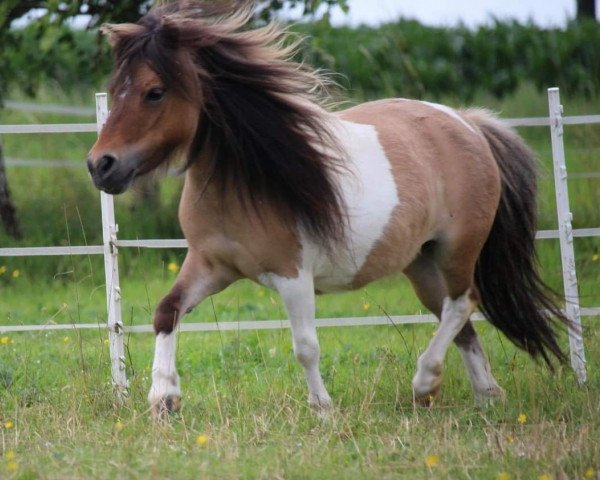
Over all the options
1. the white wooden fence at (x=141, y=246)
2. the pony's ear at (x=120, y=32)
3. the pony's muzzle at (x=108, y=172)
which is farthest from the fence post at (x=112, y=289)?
the pony's muzzle at (x=108, y=172)

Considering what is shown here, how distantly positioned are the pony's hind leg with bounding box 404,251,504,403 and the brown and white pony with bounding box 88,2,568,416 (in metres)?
0.02

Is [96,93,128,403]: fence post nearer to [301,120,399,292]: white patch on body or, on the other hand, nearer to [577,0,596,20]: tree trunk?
[301,120,399,292]: white patch on body

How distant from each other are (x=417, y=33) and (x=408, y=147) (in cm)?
1182

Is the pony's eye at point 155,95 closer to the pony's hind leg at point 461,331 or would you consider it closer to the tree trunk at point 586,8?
the pony's hind leg at point 461,331

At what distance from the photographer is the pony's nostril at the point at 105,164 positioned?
4758 millimetres

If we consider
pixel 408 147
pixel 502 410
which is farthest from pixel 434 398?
pixel 408 147

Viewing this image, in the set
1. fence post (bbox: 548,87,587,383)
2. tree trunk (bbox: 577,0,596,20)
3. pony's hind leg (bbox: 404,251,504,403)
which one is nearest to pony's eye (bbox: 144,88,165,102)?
pony's hind leg (bbox: 404,251,504,403)

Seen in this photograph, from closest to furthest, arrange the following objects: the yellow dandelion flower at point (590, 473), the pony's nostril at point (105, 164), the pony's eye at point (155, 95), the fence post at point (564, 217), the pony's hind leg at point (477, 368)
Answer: the yellow dandelion flower at point (590, 473)
the pony's nostril at point (105, 164)
the pony's eye at point (155, 95)
the pony's hind leg at point (477, 368)
the fence post at point (564, 217)

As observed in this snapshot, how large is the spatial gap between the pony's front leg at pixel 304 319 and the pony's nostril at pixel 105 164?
93cm

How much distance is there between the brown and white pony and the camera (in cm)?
496

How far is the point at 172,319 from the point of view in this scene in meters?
5.27

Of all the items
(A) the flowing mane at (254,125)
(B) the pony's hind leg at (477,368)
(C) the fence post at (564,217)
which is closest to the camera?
(A) the flowing mane at (254,125)

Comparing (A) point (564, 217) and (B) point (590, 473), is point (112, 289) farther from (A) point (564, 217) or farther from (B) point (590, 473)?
(B) point (590, 473)

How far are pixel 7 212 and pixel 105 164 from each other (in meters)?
5.50
